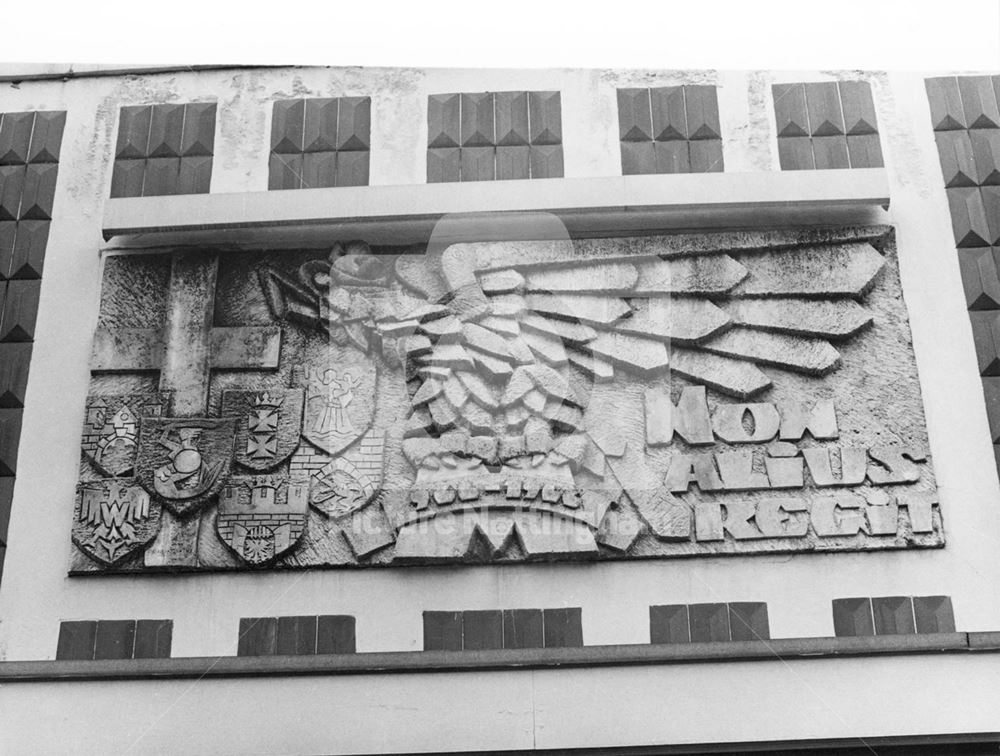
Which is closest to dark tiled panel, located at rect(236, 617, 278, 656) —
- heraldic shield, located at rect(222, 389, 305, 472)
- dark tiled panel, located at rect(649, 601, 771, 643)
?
heraldic shield, located at rect(222, 389, 305, 472)

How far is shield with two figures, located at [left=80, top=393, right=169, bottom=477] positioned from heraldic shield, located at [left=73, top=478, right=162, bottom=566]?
0.31 ft

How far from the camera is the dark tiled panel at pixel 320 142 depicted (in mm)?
6445

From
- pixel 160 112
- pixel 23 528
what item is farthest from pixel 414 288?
pixel 23 528

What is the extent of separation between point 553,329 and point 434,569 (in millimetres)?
1338

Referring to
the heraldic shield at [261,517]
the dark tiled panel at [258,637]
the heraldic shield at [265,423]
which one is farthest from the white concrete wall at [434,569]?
the heraldic shield at [265,423]

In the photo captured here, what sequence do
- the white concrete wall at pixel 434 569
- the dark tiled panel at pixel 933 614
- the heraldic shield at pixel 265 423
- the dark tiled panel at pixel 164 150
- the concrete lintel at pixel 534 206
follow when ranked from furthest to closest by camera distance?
1. the dark tiled panel at pixel 164 150
2. the concrete lintel at pixel 534 206
3. the heraldic shield at pixel 265 423
4. the white concrete wall at pixel 434 569
5. the dark tiled panel at pixel 933 614

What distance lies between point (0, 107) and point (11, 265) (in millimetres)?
1032

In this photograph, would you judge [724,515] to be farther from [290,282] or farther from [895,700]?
[290,282]

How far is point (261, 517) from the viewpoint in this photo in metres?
5.78

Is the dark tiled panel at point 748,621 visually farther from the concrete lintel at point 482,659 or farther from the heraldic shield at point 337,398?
the heraldic shield at point 337,398

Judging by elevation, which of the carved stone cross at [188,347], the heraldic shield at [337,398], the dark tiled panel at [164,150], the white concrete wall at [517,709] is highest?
the dark tiled panel at [164,150]

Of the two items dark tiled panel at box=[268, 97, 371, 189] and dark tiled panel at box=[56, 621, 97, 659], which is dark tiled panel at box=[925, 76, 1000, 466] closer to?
dark tiled panel at box=[268, 97, 371, 189]

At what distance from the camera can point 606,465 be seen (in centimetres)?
584

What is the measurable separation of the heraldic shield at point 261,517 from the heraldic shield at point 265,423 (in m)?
0.11
